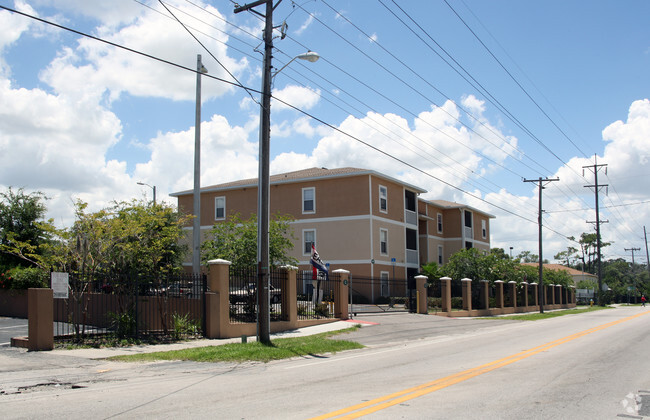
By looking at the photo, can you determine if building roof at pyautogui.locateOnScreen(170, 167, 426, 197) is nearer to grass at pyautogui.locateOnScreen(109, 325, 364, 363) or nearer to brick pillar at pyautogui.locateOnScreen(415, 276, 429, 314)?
brick pillar at pyautogui.locateOnScreen(415, 276, 429, 314)

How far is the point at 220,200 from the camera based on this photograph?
42.2 m

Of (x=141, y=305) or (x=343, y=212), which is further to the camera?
(x=343, y=212)

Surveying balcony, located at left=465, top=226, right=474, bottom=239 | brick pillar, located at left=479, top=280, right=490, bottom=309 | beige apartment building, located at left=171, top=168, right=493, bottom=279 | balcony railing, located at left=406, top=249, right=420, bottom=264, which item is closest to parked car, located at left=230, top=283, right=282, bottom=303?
beige apartment building, located at left=171, top=168, right=493, bottom=279

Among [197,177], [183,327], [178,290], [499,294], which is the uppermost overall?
[197,177]

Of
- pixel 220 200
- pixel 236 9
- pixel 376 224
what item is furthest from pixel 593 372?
pixel 220 200

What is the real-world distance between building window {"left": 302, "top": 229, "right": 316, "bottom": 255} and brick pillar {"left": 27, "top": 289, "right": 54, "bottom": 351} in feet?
82.4

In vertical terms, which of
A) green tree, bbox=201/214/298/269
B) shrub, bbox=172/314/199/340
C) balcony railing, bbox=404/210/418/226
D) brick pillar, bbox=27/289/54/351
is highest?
balcony railing, bbox=404/210/418/226

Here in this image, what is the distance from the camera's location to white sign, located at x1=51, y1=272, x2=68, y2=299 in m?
14.4

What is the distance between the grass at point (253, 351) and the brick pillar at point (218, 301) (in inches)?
72.2

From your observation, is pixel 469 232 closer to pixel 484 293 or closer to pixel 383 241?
pixel 484 293

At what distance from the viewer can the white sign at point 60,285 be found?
566 inches

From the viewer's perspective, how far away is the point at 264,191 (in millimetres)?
15648

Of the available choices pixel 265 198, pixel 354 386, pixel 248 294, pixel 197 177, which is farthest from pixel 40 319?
pixel 354 386

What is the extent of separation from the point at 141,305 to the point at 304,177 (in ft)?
75.1
